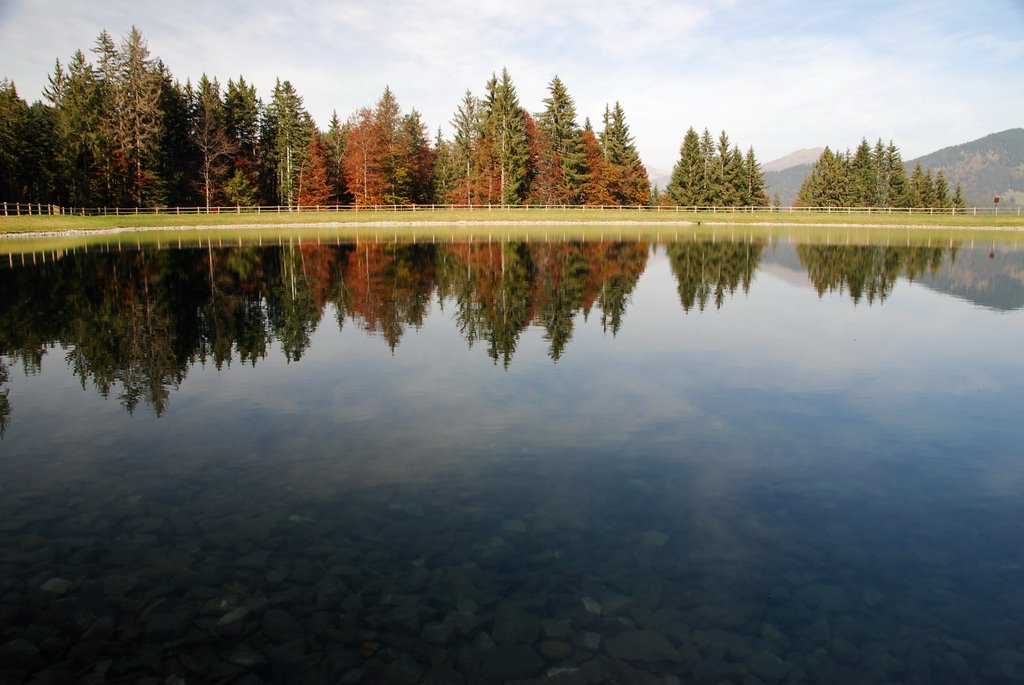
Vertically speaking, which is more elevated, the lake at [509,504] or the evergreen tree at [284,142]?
the evergreen tree at [284,142]

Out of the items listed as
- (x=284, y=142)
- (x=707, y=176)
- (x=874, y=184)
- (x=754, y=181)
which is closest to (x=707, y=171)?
(x=707, y=176)

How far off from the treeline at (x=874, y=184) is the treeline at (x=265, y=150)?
33.1 meters

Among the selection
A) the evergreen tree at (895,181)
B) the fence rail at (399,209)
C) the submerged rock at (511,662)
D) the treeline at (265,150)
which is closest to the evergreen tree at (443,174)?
the treeline at (265,150)

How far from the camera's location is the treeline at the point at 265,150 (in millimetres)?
77000

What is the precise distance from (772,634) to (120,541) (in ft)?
19.4

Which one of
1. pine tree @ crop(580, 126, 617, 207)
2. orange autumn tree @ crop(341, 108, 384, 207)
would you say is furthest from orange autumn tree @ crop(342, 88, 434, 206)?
pine tree @ crop(580, 126, 617, 207)

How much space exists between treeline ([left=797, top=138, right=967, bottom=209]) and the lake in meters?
111

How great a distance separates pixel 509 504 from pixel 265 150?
10984 cm

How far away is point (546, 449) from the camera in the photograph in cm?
887

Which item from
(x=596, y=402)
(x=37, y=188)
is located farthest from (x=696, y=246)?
(x=37, y=188)

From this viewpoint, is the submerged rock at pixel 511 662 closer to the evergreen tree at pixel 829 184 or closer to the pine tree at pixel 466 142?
the pine tree at pixel 466 142

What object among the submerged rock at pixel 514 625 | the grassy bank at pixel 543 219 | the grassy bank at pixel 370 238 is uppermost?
the grassy bank at pixel 543 219

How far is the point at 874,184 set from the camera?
4628 inches

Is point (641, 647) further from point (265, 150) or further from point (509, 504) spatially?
point (265, 150)
